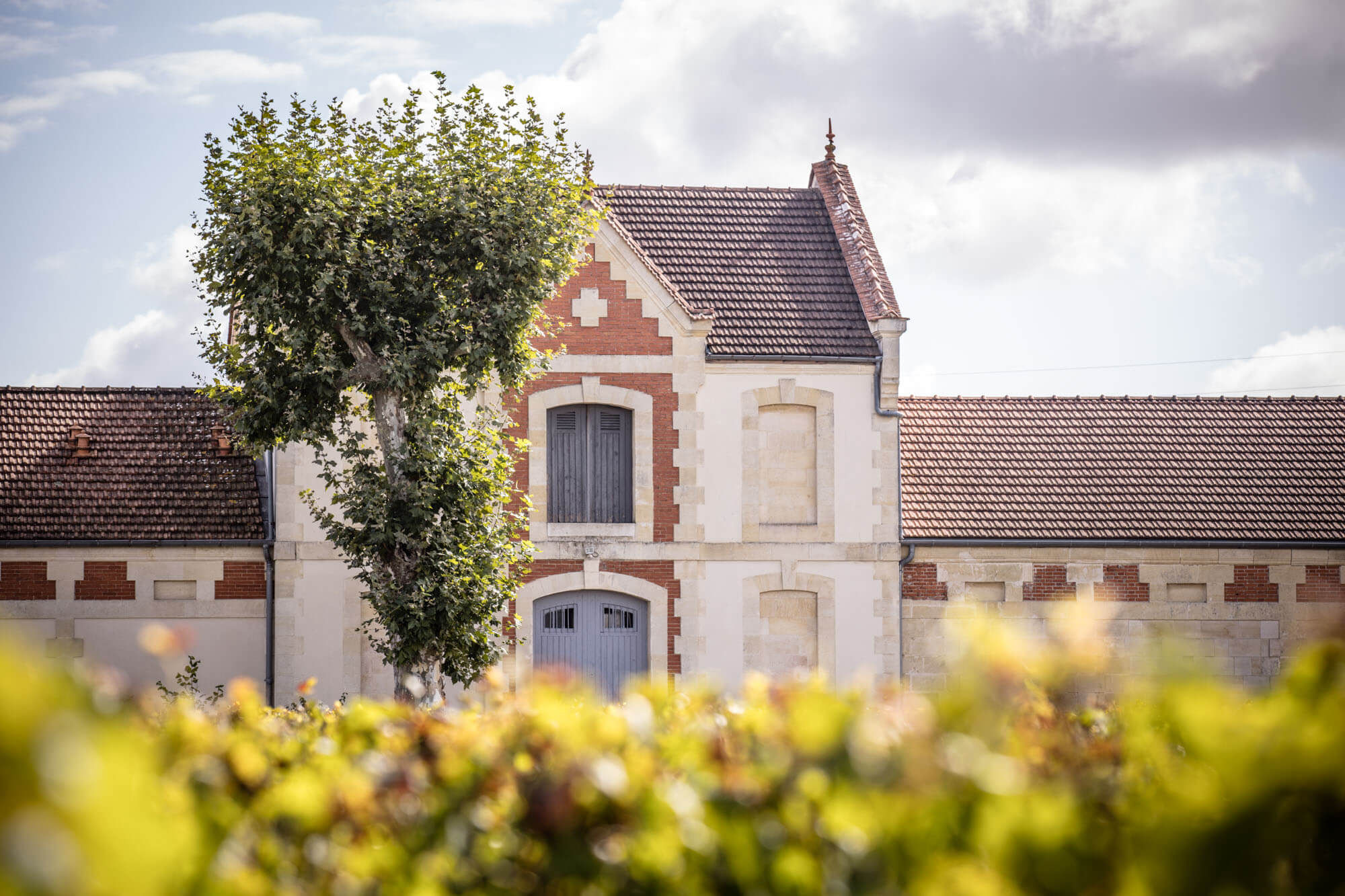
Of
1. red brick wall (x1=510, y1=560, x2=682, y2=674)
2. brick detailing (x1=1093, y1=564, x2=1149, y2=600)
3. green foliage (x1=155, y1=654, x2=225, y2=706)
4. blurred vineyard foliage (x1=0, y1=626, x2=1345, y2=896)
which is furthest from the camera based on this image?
brick detailing (x1=1093, y1=564, x2=1149, y2=600)

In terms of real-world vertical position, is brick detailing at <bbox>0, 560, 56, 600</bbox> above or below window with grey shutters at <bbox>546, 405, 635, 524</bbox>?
below

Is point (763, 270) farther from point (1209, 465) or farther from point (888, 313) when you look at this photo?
point (1209, 465)

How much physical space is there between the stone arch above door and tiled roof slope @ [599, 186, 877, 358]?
369 centimetres

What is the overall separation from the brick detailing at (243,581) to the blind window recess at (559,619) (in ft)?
13.5

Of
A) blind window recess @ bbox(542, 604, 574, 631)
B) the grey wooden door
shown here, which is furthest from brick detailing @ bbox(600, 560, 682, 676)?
blind window recess @ bbox(542, 604, 574, 631)

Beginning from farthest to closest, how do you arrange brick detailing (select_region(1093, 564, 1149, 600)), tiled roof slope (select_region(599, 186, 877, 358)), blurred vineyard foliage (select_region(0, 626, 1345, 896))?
brick detailing (select_region(1093, 564, 1149, 600))
tiled roof slope (select_region(599, 186, 877, 358))
blurred vineyard foliage (select_region(0, 626, 1345, 896))

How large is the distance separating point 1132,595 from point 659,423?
7849mm

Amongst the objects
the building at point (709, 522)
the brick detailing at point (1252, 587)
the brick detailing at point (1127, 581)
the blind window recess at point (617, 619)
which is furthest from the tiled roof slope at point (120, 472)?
the brick detailing at point (1252, 587)

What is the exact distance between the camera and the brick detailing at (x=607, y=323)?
17266mm

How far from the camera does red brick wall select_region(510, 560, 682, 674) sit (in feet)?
55.9

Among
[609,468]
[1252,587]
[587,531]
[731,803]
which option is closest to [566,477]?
[609,468]

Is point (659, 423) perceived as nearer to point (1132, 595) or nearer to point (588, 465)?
point (588, 465)

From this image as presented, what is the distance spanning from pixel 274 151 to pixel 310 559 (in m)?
6.79

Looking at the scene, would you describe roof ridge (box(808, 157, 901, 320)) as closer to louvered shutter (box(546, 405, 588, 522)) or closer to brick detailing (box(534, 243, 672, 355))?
brick detailing (box(534, 243, 672, 355))
